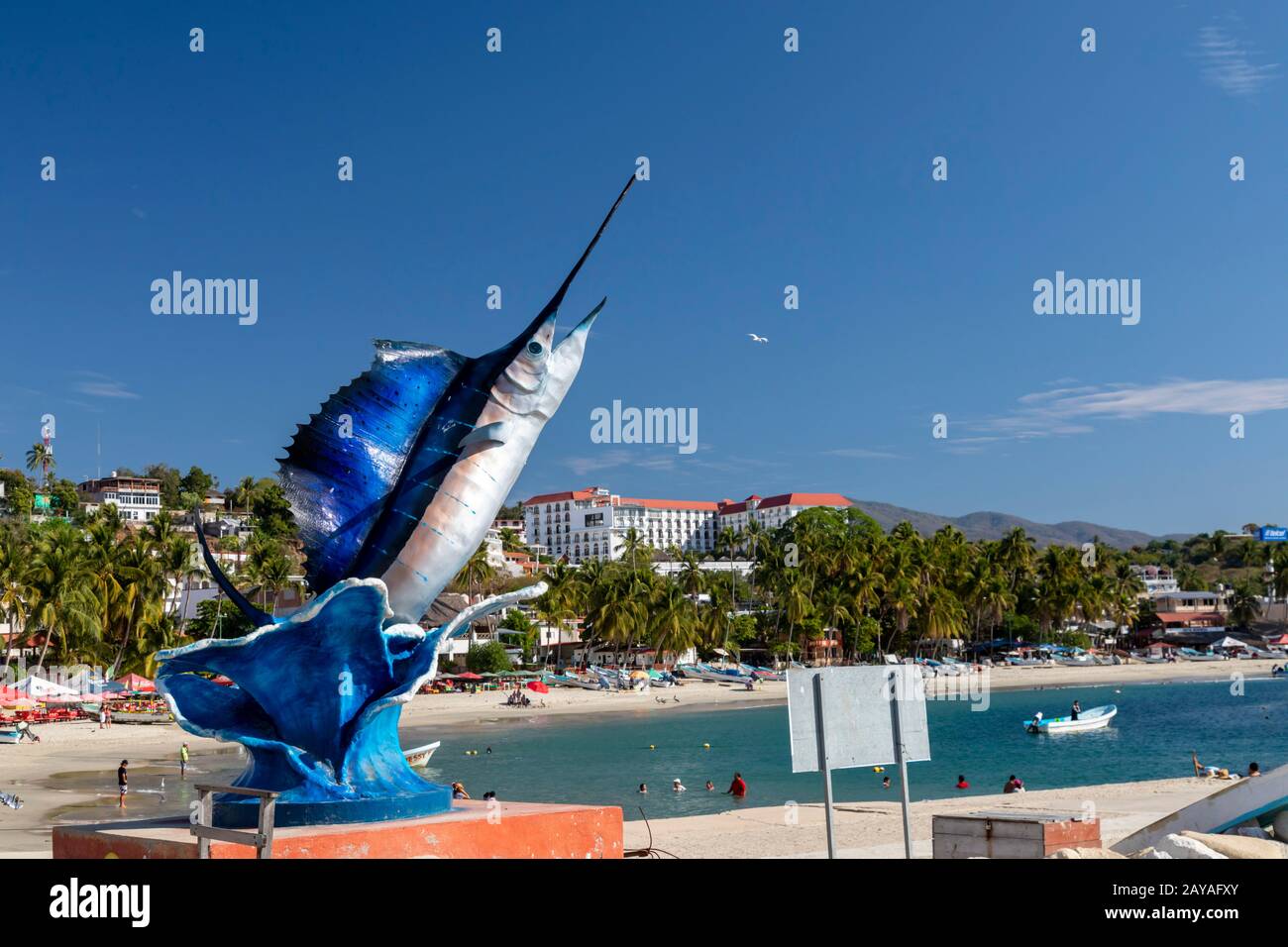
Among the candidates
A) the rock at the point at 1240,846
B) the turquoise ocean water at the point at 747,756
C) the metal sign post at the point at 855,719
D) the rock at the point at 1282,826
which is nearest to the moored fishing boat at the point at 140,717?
the turquoise ocean water at the point at 747,756

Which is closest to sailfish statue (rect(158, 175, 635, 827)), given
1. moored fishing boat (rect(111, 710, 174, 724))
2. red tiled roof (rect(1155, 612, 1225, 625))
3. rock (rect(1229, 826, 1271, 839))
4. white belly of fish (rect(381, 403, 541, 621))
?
white belly of fish (rect(381, 403, 541, 621))

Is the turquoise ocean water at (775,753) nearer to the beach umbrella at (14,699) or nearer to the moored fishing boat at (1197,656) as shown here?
the beach umbrella at (14,699)

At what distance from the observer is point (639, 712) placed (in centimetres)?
6638

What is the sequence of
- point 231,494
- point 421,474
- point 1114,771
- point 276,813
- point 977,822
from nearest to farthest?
point 977,822
point 276,813
point 421,474
point 1114,771
point 231,494

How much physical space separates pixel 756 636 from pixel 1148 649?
139ft

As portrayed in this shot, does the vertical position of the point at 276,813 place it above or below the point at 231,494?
below

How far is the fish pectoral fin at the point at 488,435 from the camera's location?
514 inches

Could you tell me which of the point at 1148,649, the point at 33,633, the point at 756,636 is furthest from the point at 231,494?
the point at 1148,649

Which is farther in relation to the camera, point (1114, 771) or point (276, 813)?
point (1114, 771)

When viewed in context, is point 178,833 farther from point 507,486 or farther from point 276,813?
point 507,486

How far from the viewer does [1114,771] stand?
39.5 meters

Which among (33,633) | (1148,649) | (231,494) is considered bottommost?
(1148,649)

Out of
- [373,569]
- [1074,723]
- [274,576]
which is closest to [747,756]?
[1074,723]
